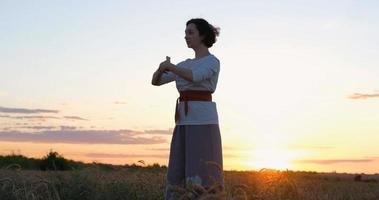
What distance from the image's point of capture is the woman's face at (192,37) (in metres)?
5.67

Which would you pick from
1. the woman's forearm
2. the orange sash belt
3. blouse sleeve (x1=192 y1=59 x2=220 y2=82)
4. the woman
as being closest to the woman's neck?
the woman

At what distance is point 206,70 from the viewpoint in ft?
17.7

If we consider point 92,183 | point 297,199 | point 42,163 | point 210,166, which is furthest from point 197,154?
point 42,163

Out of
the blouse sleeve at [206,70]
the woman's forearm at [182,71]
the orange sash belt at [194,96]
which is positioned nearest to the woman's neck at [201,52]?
the blouse sleeve at [206,70]

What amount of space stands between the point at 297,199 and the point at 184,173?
1.21m

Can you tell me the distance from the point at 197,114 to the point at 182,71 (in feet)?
1.84

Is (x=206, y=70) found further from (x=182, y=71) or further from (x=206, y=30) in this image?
(x=206, y=30)

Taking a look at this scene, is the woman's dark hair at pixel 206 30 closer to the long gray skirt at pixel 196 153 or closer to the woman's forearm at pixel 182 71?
the woman's forearm at pixel 182 71

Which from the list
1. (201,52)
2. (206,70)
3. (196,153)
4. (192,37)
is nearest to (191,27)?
(192,37)

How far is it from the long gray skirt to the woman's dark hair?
0.69 meters

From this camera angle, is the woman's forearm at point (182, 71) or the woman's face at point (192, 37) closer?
the woman's forearm at point (182, 71)

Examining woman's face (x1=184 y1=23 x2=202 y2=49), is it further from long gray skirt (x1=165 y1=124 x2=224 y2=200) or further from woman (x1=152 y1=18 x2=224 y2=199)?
long gray skirt (x1=165 y1=124 x2=224 y2=200)

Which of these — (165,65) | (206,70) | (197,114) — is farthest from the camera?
(197,114)

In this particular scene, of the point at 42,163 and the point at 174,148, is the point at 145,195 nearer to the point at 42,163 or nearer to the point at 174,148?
the point at 174,148
